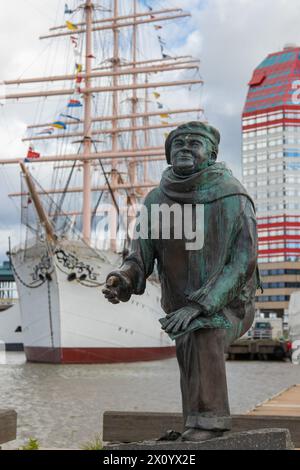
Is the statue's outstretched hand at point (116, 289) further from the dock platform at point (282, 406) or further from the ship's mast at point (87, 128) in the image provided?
the ship's mast at point (87, 128)

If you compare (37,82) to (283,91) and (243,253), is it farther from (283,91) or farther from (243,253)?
(283,91)

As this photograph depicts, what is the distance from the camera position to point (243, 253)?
13.8 feet

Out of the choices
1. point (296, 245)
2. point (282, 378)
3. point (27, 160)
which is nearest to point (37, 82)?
point (27, 160)

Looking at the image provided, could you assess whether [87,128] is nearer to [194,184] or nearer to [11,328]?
[11,328]

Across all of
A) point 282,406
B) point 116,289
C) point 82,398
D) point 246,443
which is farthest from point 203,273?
point 82,398

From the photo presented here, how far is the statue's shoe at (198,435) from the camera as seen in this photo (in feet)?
13.0

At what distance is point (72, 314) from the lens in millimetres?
42594

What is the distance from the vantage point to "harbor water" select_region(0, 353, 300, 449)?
14.4 metres

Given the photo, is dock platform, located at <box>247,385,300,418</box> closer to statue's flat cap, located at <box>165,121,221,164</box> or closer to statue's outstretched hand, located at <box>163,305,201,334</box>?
statue's outstretched hand, located at <box>163,305,201,334</box>

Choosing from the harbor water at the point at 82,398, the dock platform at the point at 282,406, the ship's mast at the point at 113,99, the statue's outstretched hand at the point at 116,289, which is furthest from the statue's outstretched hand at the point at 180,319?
the ship's mast at the point at 113,99

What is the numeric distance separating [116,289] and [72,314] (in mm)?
38814

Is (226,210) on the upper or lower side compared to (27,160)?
lower
